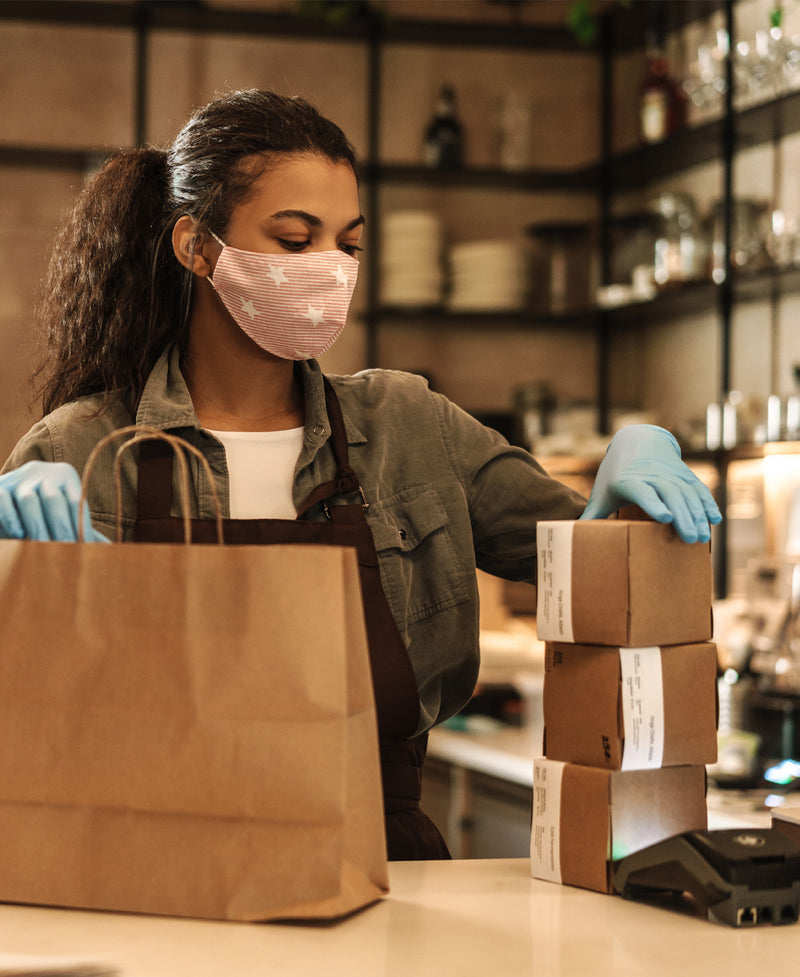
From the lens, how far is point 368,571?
52.9 inches

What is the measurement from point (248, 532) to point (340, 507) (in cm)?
16

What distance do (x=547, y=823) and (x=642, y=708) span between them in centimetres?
14

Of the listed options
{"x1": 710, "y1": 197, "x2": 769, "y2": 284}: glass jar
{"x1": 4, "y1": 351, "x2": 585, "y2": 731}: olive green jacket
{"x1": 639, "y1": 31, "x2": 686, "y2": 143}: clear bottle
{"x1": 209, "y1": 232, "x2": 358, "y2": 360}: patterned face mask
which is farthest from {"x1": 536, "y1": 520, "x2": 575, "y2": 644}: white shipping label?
{"x1": 639, "y1": 31, "x2": 686, "y2": 143}: clear bottle

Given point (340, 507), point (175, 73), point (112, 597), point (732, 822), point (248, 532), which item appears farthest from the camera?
point (175, 73)

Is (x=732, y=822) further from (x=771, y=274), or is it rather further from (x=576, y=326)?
(x=576, y=326)

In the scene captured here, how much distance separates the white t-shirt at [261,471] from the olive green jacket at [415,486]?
0.05 ft

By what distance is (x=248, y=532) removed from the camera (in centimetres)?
127

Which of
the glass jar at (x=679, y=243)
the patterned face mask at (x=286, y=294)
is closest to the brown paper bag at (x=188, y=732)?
the patterned face mask at (x=286, y=294)

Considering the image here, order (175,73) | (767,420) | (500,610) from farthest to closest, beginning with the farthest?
1. (175,73)
2. (500,610)
3. (767,420)

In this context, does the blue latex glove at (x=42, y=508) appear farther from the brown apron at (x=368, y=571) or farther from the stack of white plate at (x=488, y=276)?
the stack of white plate at (x=488, y=276)

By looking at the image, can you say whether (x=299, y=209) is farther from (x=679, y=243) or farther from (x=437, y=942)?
(x=679, y=243)

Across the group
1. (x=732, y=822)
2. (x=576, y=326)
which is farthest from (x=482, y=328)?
(x=732, y=822)

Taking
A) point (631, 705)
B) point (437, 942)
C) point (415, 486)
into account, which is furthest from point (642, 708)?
point (415, 486)

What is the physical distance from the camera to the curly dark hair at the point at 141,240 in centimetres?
143
